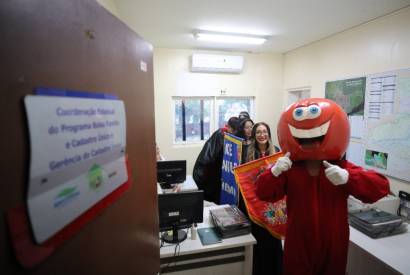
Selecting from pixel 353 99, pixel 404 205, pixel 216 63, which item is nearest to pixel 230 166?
pixel 404 205

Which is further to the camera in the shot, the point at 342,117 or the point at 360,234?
the point at 360,234

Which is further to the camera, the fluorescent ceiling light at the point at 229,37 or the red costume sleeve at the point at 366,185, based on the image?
the fluorescent ceiling light at the point at 229,37

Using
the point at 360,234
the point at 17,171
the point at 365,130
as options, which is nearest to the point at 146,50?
the point at 17,171

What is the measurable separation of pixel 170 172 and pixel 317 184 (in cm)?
155

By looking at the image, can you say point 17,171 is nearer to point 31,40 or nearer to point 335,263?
point 31,40

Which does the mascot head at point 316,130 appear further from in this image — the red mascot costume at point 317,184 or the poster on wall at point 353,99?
the poster on wall at point 353,99

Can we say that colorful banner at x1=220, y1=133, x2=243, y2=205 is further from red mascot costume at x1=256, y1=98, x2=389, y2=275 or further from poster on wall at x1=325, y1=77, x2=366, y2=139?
poster on wall at x1=325, y1=77, x2=366, y2=139

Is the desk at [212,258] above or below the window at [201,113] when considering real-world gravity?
below

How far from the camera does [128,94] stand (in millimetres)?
724

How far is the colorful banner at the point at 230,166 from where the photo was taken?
2.41 m

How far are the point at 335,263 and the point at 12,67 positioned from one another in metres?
1.61

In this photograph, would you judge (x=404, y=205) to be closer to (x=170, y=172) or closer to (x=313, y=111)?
(x=313, y=111)

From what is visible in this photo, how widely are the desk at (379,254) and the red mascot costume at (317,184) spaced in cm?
49

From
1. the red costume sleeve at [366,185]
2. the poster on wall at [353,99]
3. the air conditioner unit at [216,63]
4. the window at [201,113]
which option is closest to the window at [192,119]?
the window at [201,113]
